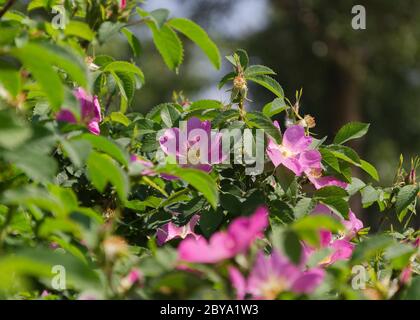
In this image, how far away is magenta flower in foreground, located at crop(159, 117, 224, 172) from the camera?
1.16m

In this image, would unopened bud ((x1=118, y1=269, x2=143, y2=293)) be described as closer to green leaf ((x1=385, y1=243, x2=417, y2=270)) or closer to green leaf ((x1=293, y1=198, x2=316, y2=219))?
green leaf ((x1=385, y1=243, x2=417, y2=270))

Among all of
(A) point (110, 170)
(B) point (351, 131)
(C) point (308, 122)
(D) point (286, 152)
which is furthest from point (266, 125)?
(A) point (110, 170)

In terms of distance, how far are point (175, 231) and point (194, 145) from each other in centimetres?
14

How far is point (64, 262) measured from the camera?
0.65 m

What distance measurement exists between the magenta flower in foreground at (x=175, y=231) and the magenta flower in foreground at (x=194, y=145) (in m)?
0.09

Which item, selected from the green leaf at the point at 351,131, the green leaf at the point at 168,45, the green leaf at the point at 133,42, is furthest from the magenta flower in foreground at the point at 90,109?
the green leaf at the point at 351,131

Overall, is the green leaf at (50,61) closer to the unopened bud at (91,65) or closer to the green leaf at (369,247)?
the green leaf at (369,247)

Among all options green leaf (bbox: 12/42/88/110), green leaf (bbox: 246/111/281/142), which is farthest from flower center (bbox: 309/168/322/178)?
green leaf (bbox: 12/42/88/110)

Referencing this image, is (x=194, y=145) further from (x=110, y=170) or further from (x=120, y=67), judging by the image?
(x=110, y=170)

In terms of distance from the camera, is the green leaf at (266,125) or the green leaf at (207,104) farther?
the green leaf at (207,104)

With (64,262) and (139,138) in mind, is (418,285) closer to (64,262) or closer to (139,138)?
(64,262)

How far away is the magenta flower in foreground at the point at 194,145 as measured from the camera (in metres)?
1.16

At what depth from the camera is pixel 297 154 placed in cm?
117
